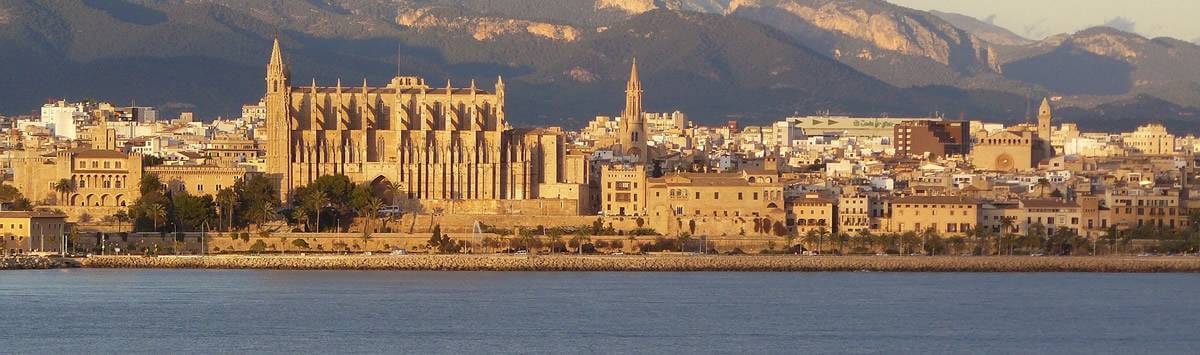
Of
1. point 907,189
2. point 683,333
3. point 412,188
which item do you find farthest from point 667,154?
point 683,333

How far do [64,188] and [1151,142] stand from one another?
8988cm

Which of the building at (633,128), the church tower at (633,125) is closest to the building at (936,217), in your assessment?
the building at (633,128)

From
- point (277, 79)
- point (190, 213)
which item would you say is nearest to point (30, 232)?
point (190, 213)

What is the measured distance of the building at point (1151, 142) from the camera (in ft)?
578

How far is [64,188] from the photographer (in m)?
105

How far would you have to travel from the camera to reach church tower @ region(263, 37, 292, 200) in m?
108

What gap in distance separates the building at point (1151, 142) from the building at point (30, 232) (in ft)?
293

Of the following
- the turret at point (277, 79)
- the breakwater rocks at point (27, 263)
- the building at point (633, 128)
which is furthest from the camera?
the building at point (633, 128)

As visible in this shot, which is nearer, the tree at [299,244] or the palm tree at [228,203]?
the tree at [299,244]

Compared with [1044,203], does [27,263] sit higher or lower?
lower

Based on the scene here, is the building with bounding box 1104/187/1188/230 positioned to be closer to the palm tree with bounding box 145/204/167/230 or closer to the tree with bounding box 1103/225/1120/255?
the tree with bounding box 1103/225/1120/255

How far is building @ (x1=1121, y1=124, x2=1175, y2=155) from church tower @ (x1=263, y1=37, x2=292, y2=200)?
Result: 75731 millimetres

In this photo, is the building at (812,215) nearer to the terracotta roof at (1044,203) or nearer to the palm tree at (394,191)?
the terracotta roof at (1044,203)

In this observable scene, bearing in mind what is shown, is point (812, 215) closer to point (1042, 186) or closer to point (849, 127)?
point (1042, 186)
